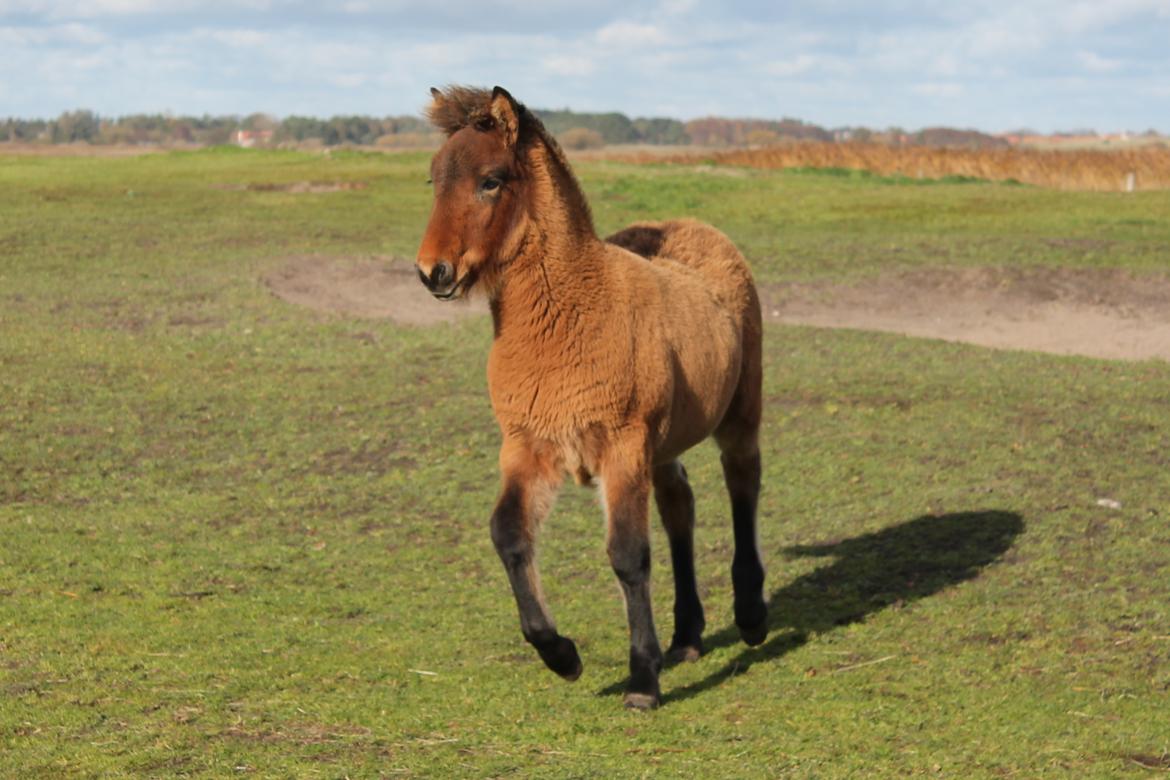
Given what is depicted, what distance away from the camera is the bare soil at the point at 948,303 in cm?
1834

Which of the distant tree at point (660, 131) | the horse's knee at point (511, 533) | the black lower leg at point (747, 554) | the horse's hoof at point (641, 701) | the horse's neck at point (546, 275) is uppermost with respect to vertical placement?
the distant tree at point (660, 131)

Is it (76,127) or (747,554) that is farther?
(76,127)

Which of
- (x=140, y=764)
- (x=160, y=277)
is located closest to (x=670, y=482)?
(x=140, y=764)

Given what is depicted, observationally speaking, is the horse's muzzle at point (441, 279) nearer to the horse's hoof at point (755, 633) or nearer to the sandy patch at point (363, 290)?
the horse's hoof at point (755, 633)

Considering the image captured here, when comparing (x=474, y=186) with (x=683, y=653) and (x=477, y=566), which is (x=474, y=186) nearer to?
(x=683, y=653)

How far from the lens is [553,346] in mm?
6621

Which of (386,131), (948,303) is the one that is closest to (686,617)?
(948,303)

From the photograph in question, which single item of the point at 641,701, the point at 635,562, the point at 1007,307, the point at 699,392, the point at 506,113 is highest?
the point at 506,113

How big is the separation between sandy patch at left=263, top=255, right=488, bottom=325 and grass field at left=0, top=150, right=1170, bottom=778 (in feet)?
2.31

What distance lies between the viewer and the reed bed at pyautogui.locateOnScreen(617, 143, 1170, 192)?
119ft

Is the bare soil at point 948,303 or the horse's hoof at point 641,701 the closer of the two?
the horse's hoof at point 641,701

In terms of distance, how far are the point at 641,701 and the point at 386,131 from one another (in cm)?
17015

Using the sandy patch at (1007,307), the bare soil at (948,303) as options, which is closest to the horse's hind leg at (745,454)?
the bare soil at (948,303)

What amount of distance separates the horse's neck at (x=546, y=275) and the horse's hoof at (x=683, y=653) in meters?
2.02
